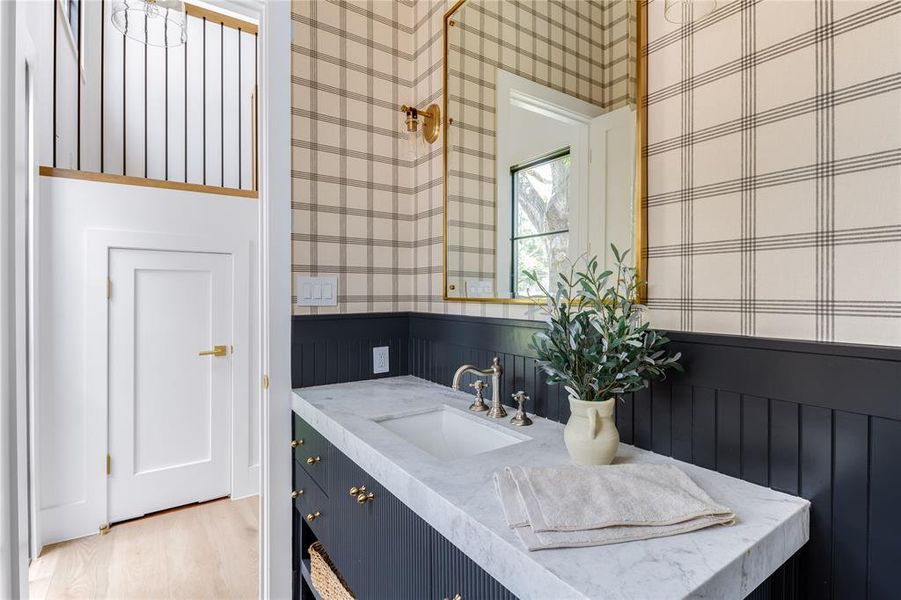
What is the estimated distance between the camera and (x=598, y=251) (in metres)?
1.11

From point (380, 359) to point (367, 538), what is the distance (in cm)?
78

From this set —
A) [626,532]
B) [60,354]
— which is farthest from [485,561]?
[60,354]

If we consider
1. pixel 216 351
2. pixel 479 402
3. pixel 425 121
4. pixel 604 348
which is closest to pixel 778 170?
pixel 604 348

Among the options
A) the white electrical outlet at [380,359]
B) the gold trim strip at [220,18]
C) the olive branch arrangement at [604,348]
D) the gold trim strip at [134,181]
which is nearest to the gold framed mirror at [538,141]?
the olive branch arrangement at [604,348]

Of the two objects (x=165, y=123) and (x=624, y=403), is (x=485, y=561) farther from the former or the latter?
(x=165, y=123)

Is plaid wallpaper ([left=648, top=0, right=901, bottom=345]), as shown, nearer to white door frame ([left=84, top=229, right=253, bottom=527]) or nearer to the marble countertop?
the marble countertop

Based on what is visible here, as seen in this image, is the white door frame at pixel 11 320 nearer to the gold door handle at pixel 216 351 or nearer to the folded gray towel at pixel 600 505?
the gold door handle at pixel 216 351

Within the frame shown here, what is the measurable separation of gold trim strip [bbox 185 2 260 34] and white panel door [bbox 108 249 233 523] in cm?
180

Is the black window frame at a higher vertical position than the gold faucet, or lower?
higher

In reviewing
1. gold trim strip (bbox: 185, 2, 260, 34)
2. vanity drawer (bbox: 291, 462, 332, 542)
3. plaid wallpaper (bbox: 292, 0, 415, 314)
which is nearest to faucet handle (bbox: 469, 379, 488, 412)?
vanity drawer (bbox: 291, 462, 332, 542)

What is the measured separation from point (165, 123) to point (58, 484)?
2.27m

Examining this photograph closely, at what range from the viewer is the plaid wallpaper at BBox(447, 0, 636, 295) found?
1089 mm

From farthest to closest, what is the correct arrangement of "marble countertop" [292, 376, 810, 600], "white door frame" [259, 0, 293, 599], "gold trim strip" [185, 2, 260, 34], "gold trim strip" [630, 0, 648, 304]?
"gold trim strip" [185, 2, 260, 34], "white door frame" [259, 0, 293, 599], "gold trim strip" [630, 0, 648, 304], "marble countertop" [292, 376, 810, 600]

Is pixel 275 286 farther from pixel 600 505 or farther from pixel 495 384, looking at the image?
pixel 600 505
